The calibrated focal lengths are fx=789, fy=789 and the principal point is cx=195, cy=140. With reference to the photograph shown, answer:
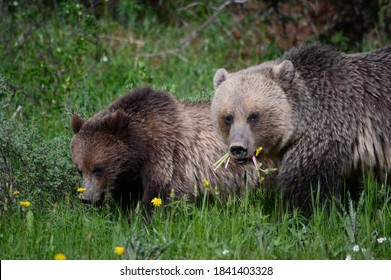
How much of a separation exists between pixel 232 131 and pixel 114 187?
1274 mm

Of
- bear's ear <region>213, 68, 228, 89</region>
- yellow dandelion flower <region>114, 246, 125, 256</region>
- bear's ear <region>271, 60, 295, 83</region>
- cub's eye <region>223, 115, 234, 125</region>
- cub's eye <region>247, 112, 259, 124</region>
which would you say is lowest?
yellow dandelion flower <region>114, 246, 125, 256</region>

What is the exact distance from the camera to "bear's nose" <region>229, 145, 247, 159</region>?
19.4 feet

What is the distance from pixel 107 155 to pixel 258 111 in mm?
1384

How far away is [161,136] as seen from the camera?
22.2ft

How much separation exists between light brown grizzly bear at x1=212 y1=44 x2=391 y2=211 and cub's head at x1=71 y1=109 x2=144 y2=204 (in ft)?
2.82

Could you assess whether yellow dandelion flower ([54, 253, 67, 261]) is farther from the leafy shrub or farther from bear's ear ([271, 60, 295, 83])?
bear's ear ([271, 60, 295, 83])

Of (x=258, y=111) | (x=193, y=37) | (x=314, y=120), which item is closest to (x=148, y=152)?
(x=258, y=111)

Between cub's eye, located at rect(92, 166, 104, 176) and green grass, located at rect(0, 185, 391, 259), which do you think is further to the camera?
cub's eye, located at rect(92, 166, 104, 176)

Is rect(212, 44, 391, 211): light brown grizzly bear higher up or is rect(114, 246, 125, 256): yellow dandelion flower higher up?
rect(212, 44, 391, 211): light brown grizzly bear

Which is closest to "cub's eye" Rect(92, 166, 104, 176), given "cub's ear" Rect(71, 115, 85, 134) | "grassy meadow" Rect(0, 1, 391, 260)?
"grassy meadow" Rect(0, 1, 391, 260)

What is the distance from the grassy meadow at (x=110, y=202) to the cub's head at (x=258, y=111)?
0.52 metres
